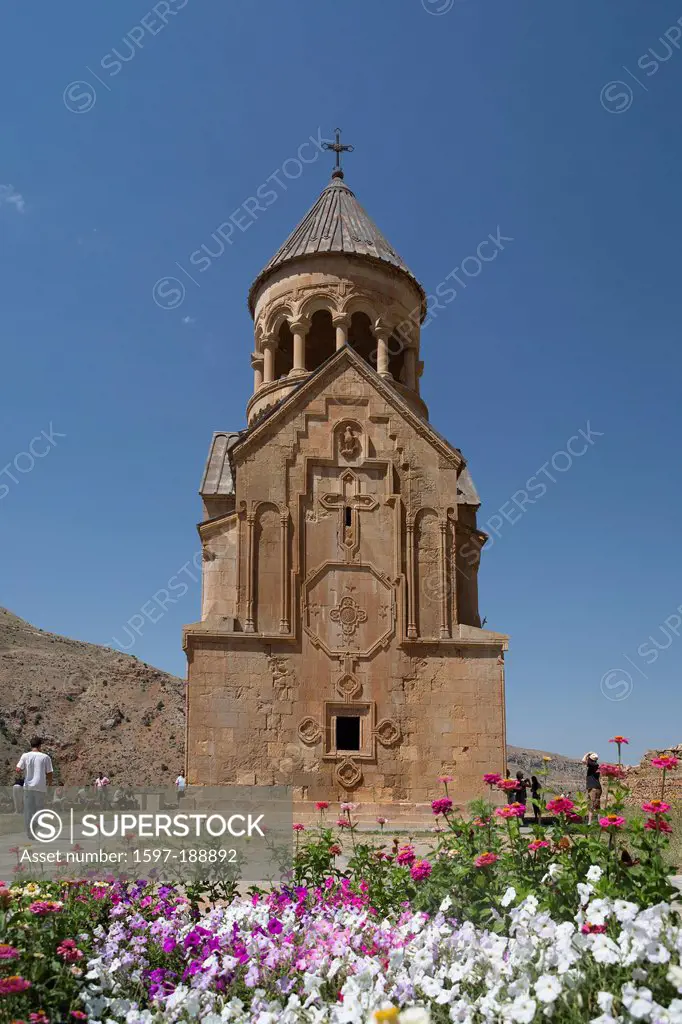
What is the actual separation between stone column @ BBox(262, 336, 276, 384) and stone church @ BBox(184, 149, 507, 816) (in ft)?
11.5

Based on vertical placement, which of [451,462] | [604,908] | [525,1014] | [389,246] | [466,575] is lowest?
[525,1014]

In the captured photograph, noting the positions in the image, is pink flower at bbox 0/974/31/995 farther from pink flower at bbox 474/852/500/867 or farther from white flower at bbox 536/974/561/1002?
pink flower at bbox 474/852/500/867

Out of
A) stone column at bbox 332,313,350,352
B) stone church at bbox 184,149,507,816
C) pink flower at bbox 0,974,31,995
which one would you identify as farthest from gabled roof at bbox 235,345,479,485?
pink flower at bbox 0,974,31,995

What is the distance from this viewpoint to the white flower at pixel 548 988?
3.33m

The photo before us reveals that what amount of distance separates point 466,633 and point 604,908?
11.8m

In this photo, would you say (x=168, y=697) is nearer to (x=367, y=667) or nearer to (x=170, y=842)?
(x=367, y=667)

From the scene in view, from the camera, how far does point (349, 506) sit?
618 inches

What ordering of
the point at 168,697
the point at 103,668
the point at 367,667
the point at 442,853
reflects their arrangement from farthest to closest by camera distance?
the point at 103,668 → the point at 168,697 → the point at 367,667 → the point at 442,853

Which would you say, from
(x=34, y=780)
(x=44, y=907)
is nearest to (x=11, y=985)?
(x=44, y=907)

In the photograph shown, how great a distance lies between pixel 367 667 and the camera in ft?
48.8

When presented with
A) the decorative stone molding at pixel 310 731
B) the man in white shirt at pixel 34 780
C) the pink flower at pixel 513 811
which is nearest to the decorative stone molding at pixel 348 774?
the decorative stone molding at pixel 310 731

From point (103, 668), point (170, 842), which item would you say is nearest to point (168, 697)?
A: point (103, 668)

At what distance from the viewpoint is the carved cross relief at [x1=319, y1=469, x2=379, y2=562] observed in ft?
50.8

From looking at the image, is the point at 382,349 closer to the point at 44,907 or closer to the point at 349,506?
the point at 349,506
